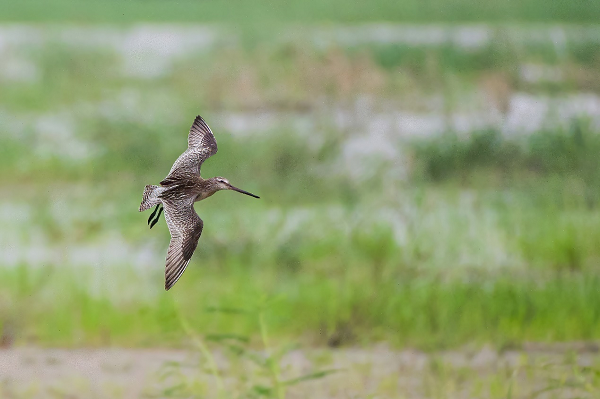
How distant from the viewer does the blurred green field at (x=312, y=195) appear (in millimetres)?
1336

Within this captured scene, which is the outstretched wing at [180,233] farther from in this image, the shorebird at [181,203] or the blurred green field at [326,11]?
the blurred green field at [326,11]

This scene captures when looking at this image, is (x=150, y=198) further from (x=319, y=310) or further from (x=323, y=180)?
(x=323, y=180)

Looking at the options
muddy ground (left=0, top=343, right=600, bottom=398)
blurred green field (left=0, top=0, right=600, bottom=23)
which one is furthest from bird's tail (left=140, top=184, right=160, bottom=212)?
blurred green field (left=0, top=0, right=600, bottom=23)

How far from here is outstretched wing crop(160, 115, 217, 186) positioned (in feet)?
1.42

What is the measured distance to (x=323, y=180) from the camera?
1858mm

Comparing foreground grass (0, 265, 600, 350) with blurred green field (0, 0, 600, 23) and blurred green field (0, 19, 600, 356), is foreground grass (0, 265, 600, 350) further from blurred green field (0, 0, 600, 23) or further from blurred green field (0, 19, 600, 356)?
blurred green field (0, 0, 600, 23)

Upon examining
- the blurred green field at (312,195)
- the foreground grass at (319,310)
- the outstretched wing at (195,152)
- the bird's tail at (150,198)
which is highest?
the blurred green field at (312,195)

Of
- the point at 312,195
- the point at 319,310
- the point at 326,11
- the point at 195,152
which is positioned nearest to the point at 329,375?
the point at 319,310

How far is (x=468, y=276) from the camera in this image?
1507mm

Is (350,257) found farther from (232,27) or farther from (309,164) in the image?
(232,27)

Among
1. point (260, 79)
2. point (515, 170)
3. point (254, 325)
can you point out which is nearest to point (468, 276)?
point (254, 325)

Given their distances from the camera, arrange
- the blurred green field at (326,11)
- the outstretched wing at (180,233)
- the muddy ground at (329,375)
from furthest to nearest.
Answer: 1. the blurred green field at (326,11)
2. the muddy ground at (329,375)
3. the outstretched wing at (180,233)

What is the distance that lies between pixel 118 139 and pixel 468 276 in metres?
0.82

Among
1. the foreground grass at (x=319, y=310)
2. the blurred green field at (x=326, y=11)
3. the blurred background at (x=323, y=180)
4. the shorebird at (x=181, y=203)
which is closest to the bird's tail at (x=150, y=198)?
the shorebird at (x=181, y=203)
